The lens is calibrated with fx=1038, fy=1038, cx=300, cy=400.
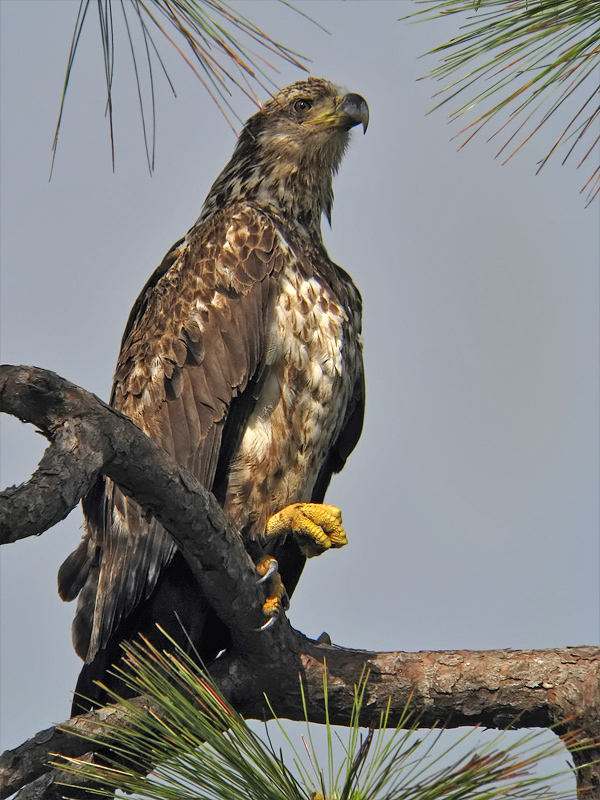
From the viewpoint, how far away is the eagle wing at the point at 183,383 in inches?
151

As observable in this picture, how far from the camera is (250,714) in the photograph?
367cm

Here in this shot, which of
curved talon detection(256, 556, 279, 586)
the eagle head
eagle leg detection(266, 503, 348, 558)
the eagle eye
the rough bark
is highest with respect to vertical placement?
the eagle eye

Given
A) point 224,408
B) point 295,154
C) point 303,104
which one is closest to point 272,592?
point 224,408

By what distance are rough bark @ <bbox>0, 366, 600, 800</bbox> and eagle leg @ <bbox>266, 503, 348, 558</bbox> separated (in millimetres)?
414

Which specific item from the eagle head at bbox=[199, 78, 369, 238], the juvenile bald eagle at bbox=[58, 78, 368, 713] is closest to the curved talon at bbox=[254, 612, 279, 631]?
the juvenile bald eagle at bbox=[58, 78, 368, 713]

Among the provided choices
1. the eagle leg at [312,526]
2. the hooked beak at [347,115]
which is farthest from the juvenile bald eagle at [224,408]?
the hooked beak at [347,115]

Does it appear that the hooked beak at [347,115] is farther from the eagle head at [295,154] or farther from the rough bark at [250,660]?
the rough bark at [250,660]

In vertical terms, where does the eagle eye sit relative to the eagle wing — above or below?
above

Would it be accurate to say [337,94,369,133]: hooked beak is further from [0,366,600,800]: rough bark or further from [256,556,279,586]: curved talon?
[0,366,600,800]: rough bark

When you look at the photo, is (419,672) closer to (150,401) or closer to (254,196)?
(150,401)

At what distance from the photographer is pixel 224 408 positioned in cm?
404

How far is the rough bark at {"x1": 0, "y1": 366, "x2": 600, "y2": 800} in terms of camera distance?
2.41 meters

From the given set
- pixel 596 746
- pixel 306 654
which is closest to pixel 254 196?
pixel 306 654

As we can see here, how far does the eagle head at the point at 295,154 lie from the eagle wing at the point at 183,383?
488 millimetres
